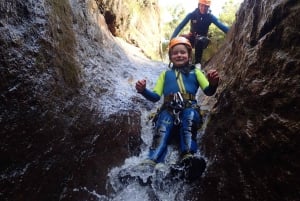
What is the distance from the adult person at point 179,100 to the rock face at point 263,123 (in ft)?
1.03

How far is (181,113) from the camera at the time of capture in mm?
4785

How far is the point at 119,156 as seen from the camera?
450cm

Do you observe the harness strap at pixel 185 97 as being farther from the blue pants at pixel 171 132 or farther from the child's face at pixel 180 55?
the child's face at pixel 180 55

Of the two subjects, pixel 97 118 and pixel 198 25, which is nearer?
pixel 97 118

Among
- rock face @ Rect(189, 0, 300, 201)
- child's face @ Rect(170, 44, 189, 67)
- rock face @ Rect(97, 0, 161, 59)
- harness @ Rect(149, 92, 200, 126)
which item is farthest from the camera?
rock face @ Rect(97, 0, 161, 59)

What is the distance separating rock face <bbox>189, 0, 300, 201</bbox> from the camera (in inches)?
110

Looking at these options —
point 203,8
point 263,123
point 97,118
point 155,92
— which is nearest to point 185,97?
point 155,92

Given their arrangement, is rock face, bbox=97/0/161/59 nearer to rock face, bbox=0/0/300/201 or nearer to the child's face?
the child's face

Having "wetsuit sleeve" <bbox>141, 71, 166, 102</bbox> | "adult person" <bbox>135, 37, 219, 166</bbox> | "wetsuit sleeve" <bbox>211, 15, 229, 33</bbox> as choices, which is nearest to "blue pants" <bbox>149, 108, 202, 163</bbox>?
"adult person" <bbox>135, 37, 219, 166</bbox>

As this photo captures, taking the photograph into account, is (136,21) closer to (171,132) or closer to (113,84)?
(113,84)

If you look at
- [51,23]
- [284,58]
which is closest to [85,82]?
[51,23]

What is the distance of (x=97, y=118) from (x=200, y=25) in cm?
518

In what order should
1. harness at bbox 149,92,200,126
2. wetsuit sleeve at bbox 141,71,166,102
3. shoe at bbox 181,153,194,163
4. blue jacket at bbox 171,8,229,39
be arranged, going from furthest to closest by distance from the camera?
1. blue jacket at bbox 171,8,229,39
2. wetsuit sleeve at bbox 141,71,166,102
3. harness at bbox 149,92,200,126
4. shoe at bbox 181,153,194,163

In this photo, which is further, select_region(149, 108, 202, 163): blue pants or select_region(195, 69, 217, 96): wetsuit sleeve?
select_region(195, 69, 217, 96): wetsuit sleeve
